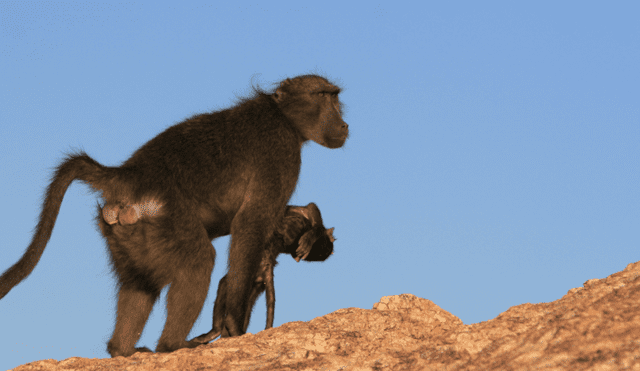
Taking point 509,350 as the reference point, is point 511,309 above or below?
above

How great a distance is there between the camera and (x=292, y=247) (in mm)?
6277

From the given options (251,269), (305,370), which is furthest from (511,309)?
(251,269)

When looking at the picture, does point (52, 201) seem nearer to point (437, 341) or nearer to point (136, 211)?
point (136, 211)

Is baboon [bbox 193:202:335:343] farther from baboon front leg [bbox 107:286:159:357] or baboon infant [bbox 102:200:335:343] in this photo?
baboon front leg [bbox 107:286:159:357]

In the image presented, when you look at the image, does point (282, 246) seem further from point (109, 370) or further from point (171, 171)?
point (109, 370)

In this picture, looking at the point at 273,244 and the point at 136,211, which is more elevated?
the point at 273,244

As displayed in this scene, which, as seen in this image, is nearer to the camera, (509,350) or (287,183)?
(509,350)

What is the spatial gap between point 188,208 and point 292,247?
138cm

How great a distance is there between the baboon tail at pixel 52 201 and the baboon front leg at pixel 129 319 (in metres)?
0.94

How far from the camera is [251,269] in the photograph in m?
5.39

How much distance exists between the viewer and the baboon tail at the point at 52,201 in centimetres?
479

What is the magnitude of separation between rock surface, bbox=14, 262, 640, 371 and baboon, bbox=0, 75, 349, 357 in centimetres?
63

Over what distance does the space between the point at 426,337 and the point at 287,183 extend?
6.34ft

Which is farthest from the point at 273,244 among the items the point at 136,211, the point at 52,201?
the point at 52,201
